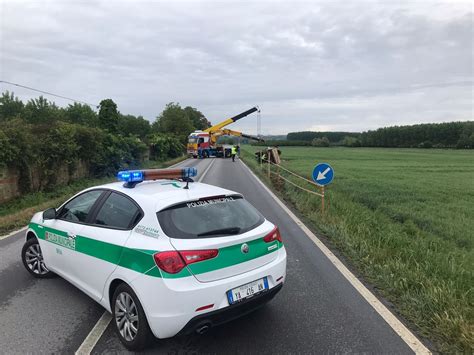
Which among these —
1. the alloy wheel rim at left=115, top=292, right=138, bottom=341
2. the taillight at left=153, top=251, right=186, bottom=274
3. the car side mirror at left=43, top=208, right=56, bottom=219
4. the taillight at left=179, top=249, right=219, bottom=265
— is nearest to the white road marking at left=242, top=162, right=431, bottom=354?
the taillight at left=179, top=249, right=219, bottom=265

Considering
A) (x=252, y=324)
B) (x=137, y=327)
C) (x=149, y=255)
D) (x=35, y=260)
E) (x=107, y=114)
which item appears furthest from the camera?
(x=107, y=114)

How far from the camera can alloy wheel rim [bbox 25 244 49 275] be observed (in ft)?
16.1

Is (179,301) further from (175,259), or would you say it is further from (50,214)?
(50,214)

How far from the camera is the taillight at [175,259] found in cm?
298

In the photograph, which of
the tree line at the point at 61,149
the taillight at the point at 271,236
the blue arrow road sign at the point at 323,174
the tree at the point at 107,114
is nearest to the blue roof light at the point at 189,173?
the taillight at the point at 271,236

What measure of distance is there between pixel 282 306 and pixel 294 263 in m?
1.54

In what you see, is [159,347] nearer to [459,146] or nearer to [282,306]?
[282,306]

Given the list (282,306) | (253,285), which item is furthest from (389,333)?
(253,285)

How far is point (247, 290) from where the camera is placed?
11.0ft

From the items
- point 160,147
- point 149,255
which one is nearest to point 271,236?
point 149,255

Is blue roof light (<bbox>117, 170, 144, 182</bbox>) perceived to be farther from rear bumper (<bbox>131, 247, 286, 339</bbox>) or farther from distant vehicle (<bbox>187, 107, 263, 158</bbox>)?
distant vehicle (<bbox>187, 107, 263, 158</bbox>)

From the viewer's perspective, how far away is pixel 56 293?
4.46 metres

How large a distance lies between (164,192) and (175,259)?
977 millimetres

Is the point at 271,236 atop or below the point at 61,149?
Answer: below
